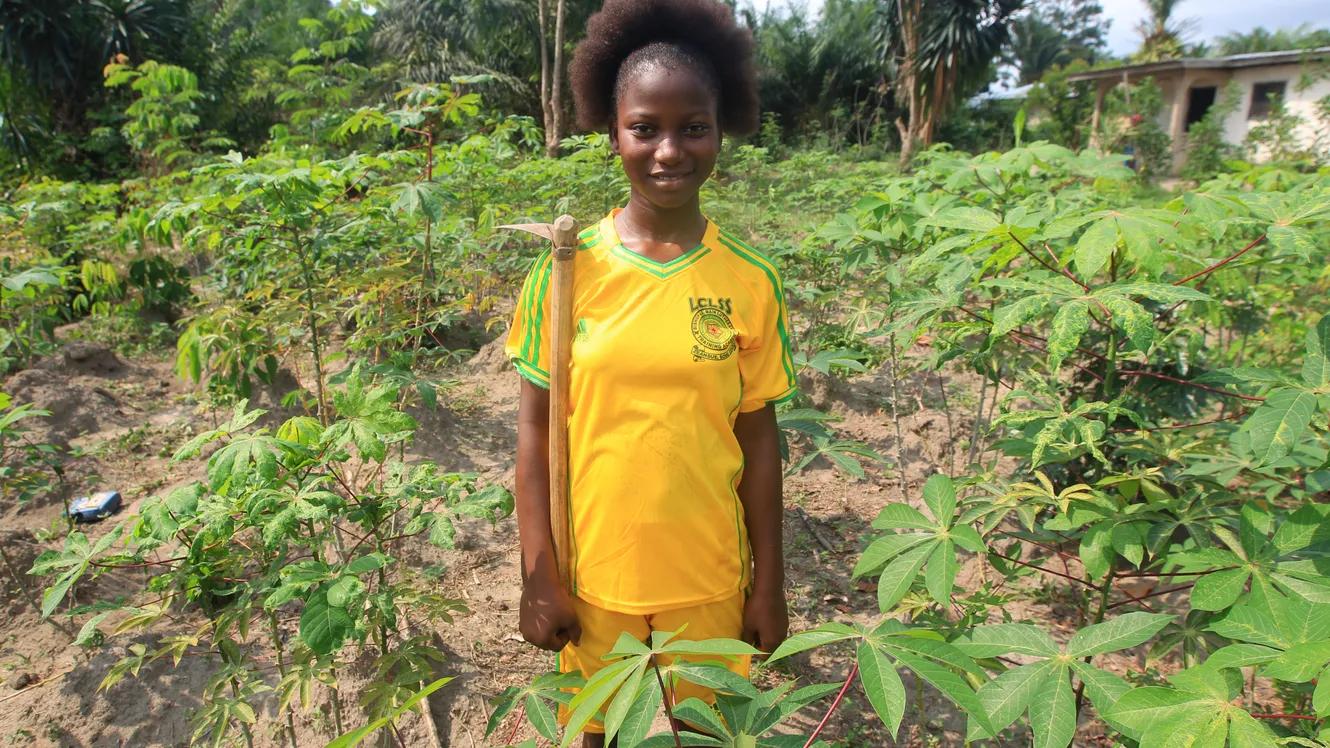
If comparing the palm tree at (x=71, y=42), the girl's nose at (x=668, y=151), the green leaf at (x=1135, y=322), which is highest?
the palm tree at (x=71, y=42)

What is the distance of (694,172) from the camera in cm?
118

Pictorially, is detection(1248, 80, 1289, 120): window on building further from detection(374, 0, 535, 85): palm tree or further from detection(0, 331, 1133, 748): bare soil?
detection(0, 331, 1133, 748): bare soil

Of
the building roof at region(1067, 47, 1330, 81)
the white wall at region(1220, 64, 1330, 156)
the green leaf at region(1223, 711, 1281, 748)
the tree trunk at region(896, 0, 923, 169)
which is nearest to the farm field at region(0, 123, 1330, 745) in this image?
the green leaf at region(1223, 711, 1281, 748)

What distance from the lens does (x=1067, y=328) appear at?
1.16 meters

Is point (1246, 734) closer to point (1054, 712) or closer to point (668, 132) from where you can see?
point (1054, 712)

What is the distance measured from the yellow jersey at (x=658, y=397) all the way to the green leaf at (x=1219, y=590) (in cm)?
65

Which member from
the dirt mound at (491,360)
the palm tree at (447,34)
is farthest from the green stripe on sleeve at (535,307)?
the palm tree at (447,34)

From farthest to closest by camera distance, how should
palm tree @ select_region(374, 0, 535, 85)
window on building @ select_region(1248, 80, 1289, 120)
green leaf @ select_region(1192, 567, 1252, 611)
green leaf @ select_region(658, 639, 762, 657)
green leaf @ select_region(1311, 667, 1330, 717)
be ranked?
palm tree @ select_region(374, 0, 535, 85) < window on building @ select_region(1248, 80, 1289, 120) < green leaf @ select_region(1192, 567, 1252, 611) < green leaf @ select_region(658, 639, 762, 657) < green leaf @ select_region(1311, 667, 1330, 717)

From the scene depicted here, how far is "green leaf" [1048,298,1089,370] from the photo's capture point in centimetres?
115

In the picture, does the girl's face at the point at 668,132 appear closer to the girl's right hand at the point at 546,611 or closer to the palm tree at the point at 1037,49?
the girl's right hand at the point at 546,611

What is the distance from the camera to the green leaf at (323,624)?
1.19 m

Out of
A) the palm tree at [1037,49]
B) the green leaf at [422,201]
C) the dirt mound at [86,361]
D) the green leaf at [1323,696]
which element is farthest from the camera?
the palm tree at [1037,49]

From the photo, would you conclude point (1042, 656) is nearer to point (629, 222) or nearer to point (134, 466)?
point (629, 222)

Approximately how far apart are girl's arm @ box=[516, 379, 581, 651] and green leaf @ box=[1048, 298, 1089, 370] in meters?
0.81
